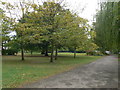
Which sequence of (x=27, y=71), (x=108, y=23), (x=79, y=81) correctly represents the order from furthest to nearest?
1. (x=27, y=71)
2. (x=108, y=23)
3. (x=79, y=81)

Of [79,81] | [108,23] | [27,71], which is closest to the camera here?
[79,81]

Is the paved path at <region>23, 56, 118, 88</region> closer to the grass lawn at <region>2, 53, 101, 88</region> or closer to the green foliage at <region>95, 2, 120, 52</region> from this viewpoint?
the grass lawn at <region>2, 53, 101, 88</region>

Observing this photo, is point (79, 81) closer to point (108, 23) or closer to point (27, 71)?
point (108, 23)

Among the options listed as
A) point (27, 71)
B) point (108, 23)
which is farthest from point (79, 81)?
point (27, 71)

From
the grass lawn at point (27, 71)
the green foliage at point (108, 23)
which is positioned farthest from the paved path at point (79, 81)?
the green foliage at point (108, 23)

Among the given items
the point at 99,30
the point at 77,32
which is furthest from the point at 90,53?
the point at 99,30

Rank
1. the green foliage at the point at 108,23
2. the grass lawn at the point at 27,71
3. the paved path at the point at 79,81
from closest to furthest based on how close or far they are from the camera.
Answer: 1. the paved path at the point at 79,81
2. the grass lawn at the point at 27,71
3. the green foliage at the point at 108,23

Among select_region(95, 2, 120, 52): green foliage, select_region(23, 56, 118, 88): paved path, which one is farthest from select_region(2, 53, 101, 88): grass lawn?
select_region(95, 2, 120, 52): green foliage

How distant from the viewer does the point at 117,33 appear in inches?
228

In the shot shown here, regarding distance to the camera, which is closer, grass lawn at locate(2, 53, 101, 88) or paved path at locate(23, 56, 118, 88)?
paved path at locate(23, 56, 118, 88)

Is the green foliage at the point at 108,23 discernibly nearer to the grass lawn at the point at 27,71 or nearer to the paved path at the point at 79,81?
the paved path at the point at 79,81

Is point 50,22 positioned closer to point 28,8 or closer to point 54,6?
point 54,6

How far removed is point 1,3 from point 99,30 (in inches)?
377

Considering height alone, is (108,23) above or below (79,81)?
above
